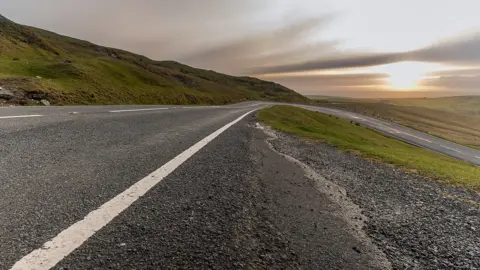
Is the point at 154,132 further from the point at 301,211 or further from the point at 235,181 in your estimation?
the point at 301,211

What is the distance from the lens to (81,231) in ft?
9.14

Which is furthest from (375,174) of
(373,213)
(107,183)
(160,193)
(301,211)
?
(107,183)

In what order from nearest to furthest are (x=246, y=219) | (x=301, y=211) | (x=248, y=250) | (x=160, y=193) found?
(x=248, y=250)
(x=246, y=219)
(x=160, y=193)
(x=301, y=211)

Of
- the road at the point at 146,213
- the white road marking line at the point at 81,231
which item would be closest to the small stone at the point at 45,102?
the road at the point at 146,213

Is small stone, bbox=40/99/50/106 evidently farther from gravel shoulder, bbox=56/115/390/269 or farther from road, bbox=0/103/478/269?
gravel shoulder, bbox=56/115/390/269

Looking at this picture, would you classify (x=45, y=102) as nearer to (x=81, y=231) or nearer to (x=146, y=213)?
(x=146, y=213)

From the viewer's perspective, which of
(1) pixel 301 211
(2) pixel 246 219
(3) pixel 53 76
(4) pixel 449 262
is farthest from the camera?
(3) pixel 53 76

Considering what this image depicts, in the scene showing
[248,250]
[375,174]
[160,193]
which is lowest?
[375,174]

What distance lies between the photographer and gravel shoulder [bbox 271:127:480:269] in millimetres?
3340

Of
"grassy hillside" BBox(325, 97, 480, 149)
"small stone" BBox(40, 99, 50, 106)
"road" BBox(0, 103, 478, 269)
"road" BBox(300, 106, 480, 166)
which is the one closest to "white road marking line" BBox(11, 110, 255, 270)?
"road" BBox(0, 103, 478, 269)

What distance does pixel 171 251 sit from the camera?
2645 mm

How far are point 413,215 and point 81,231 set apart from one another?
480cm

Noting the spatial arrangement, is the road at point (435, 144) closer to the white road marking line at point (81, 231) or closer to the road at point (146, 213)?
the road at point (146, 213)

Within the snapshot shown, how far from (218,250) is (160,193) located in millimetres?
1626
